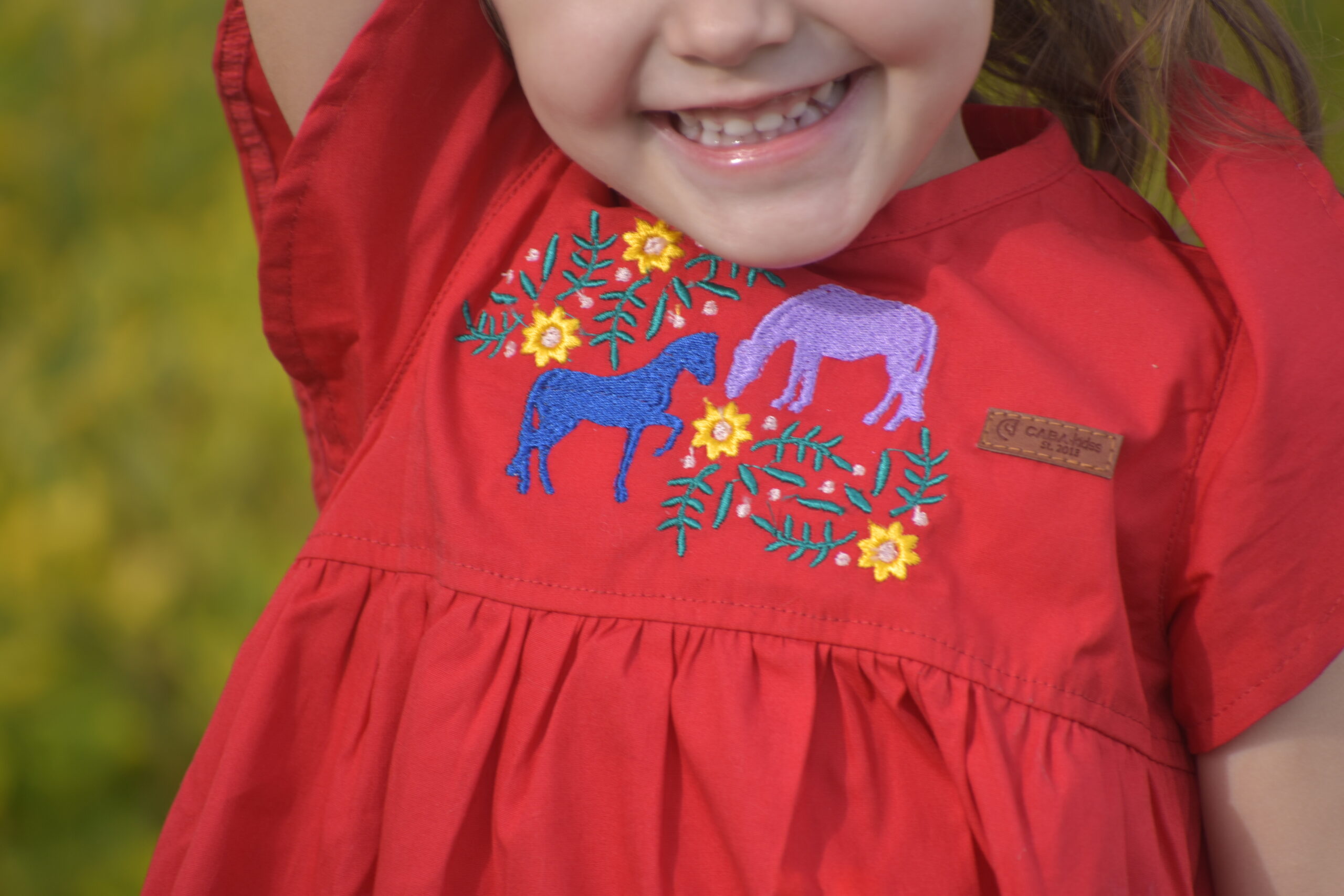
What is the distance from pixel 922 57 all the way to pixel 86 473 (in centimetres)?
115

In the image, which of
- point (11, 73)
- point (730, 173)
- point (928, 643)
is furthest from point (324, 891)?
point (11, 73)

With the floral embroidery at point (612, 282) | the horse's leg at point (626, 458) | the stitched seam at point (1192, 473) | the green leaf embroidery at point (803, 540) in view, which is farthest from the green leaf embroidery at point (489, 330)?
the stitched seam at point (1192, 473)

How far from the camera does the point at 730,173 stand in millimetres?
713

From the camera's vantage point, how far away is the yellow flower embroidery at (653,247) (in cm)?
81

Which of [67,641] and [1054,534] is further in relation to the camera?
[67,641]

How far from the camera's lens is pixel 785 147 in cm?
70

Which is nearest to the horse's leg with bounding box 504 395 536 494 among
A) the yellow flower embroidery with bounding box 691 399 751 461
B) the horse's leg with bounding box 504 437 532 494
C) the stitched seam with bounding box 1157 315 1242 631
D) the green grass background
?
the horse's leg with bounding box 504 437 532 494

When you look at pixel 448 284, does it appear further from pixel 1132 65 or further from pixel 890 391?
pixel 1132 65

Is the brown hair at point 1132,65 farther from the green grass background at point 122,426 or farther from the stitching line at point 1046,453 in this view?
the green grass background at point 122,426

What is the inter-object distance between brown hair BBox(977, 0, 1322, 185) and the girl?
2cm

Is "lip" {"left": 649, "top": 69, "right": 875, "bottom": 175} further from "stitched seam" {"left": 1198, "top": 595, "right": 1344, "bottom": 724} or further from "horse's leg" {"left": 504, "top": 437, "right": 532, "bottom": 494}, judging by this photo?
"stitched seam" {"left": 1198, "top": 595, "right": 1344, "bottom": 724}

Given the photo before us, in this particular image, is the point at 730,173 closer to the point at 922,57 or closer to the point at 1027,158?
the point at 922,57

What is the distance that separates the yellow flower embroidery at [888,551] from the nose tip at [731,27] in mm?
268

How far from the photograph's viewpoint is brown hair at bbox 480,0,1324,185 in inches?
32.7
